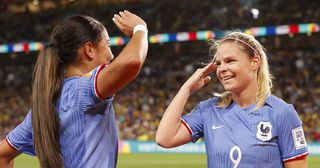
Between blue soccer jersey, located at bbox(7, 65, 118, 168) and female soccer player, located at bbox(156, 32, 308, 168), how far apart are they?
613 millimetres

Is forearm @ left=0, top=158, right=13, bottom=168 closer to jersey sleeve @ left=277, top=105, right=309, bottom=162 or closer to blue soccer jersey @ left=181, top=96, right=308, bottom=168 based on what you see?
blue soccer jersey @ left=181, top=96, right=308, bottom=168

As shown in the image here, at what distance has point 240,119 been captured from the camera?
324 centimetres

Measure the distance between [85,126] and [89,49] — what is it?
410 millimetres

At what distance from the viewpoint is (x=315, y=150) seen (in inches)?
741

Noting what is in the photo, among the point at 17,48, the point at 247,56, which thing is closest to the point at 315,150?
the point at 17,48

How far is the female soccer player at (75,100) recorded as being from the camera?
2775 millimetres

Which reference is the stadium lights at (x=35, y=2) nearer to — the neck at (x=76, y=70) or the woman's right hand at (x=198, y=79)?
the woman's right hand at (x=198, y=79)

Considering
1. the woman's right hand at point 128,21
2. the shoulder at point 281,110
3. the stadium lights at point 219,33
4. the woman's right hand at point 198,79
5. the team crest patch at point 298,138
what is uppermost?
the stadium lights at point 219,33

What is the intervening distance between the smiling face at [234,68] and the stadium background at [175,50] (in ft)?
53.6

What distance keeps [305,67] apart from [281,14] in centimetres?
272

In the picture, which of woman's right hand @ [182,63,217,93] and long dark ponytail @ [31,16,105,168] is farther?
woman's right hand @ [182,63,217,93]

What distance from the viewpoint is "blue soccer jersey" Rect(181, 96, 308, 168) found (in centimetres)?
311

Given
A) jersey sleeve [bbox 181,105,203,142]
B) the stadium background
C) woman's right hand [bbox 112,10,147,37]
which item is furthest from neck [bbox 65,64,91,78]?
the stadium background

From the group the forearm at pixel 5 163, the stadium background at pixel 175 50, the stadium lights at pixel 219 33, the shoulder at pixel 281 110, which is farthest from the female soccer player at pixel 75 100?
the stadium lights at pixel 219 33
